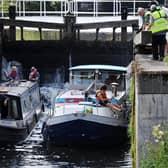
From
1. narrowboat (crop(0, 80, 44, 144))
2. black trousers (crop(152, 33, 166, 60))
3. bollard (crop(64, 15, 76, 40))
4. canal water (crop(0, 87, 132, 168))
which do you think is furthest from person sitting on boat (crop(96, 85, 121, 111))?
bollard (crop(64, 15, 76, 40))

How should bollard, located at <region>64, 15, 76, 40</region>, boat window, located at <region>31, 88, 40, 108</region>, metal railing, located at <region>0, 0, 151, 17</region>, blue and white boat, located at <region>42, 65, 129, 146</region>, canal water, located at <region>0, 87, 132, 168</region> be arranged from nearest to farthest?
canal water, located at <region>0, 87, 132, 168</region> → blue and white boat, located at <region>42, 65, 129, 146</region> → boat window, located at <region>31, 88, 40, 108</region> → bollard, located at <region>64, 15, 76, 40</region> → metal railing, located at <region>0, 0, 151, 17</region>

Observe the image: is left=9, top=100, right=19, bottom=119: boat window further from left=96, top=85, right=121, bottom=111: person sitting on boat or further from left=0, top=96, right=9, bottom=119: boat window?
left=96, top=85, right=121, bottom=111: person sitting on boat

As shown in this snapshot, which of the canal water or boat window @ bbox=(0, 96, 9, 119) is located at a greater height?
boat window @ bbox=(0, 96, 9, 119)

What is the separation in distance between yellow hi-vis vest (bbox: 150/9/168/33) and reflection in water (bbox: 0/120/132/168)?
7988mm

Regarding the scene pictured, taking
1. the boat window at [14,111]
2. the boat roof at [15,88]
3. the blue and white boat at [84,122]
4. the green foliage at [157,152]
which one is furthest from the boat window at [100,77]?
the green foliage at [157,152]

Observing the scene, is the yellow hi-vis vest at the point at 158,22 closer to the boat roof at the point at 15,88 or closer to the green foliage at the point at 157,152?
the green foliage at the point at 157,152

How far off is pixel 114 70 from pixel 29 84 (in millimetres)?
3726

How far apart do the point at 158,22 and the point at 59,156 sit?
10706mm

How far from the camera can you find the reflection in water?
23859 mm

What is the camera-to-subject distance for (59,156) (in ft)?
83.7

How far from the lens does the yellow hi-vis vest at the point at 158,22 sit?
51.4 ft

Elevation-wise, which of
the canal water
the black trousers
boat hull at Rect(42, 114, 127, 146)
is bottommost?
the canal water

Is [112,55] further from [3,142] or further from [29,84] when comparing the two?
[3,142]

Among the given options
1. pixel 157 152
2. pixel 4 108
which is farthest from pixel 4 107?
pixel 157 152
